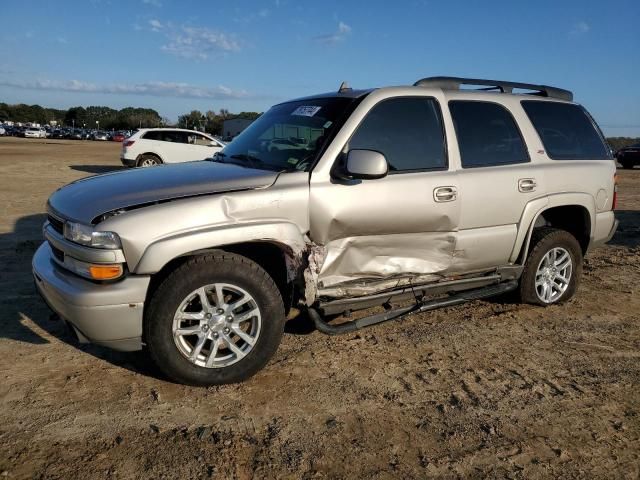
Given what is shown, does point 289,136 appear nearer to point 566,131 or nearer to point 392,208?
point 392,208

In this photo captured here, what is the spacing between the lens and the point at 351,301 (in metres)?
3.74

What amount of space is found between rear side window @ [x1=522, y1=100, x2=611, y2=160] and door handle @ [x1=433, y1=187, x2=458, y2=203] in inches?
51.5

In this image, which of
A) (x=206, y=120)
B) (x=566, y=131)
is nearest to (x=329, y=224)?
(x=566, y=131)

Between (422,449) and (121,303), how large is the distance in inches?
73.1

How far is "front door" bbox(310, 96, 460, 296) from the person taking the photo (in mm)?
3637

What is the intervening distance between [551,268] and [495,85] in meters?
1.78

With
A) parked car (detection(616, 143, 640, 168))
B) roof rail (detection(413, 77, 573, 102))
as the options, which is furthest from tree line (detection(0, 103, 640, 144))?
roof rail (detection(413, 77, 573, 102))

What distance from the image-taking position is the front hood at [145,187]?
3209 millimetres

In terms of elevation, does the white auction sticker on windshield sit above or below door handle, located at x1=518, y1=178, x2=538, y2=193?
above

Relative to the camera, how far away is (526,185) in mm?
4500

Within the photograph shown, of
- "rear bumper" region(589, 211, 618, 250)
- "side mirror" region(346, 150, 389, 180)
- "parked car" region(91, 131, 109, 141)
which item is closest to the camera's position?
"side mirror" region(346, 150, 389, 180)

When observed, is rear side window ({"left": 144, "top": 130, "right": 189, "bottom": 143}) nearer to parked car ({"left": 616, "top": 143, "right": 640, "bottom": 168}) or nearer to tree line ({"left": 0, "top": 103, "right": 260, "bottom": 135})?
parked car ({"left": 616, "top": 143, "right": 640, "bottom": 168})

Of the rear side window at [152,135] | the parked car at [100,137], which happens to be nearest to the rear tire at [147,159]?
the rear side window at [152,135]

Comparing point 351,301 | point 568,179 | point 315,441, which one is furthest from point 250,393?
point 568,179
